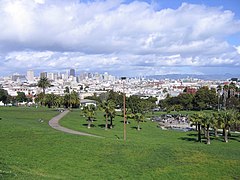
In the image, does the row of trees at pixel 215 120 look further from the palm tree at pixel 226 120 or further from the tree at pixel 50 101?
the tree at pixel 50 101

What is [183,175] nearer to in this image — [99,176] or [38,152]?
[99,176]

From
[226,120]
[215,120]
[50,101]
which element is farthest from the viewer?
[50,101]

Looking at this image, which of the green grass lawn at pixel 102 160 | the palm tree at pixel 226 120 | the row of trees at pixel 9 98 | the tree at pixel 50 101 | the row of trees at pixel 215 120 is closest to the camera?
the green grass lawn at pixel 102 160

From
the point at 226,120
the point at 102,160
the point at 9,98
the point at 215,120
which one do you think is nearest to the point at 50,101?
the point at 9,98

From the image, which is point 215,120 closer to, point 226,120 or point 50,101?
point 226,120

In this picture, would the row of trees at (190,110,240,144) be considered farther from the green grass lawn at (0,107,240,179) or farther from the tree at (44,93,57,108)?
the tree at (44,93,57,108)

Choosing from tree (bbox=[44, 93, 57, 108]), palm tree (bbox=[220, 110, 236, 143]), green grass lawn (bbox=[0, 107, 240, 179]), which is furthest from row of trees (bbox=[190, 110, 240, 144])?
tree (bbox=[44, 93, 57, 108])

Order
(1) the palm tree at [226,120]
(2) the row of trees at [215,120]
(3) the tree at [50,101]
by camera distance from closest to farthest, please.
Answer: (2) the row of trees at [215,120] < (1) the palm tree at [226,120] < (3) the tree at [50,101]

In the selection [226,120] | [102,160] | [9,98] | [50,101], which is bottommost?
[102,160]

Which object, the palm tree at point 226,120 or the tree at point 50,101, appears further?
the tree at point 50,101

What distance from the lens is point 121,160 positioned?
30.8 metres

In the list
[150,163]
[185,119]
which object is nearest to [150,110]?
[185,119]

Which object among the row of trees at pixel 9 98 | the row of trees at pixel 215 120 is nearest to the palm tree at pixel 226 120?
the row of trees at pixel 215 120

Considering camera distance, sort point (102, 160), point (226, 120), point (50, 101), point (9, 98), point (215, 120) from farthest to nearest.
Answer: point (9, 98) < point (50, 101) < point (226, 120) < point (215, 120) < point (102, 160)
